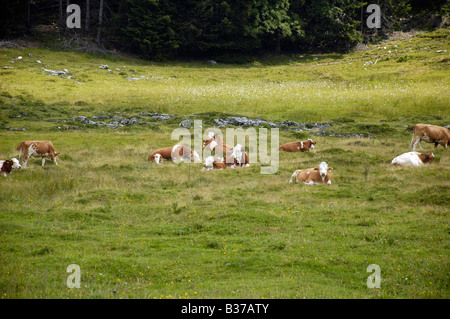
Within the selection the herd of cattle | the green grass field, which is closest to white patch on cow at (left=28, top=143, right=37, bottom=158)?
the herd of cattle

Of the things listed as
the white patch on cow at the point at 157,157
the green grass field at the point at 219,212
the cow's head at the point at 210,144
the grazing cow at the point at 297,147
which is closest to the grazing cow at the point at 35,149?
the green grass field at the point at 219,212

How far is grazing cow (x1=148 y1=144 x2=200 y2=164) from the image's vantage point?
22516 mm

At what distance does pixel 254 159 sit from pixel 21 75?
97.3 feet

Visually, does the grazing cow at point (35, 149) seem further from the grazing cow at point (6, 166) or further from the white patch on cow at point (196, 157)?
the white patch on cow at point (196, 157)

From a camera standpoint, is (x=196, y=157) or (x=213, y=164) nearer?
(x=213, y=164)

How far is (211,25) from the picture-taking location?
65000 mm

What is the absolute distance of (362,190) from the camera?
16.9m

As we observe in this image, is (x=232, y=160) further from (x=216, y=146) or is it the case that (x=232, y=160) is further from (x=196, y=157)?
(x=216, y=146)

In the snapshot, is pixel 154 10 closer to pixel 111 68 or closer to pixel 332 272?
pixel 111 68

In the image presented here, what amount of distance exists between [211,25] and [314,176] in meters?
50.8

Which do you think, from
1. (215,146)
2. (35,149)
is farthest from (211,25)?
(35,149)

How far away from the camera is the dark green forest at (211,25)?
60.8 meters

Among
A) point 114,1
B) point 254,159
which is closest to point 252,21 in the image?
point 114,1

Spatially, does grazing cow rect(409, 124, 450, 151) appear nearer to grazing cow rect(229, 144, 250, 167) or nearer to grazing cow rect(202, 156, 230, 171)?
grazing cow rect(229, 144, 250, 167)
